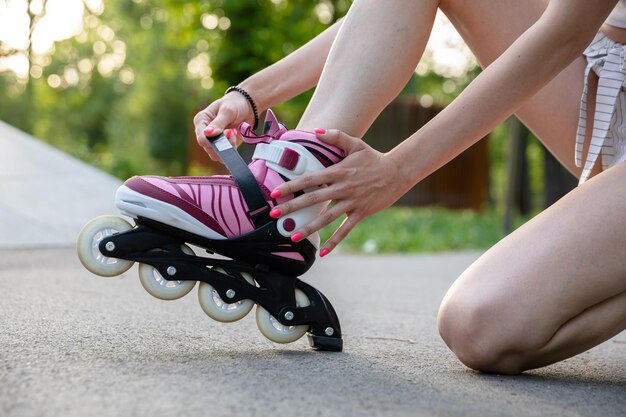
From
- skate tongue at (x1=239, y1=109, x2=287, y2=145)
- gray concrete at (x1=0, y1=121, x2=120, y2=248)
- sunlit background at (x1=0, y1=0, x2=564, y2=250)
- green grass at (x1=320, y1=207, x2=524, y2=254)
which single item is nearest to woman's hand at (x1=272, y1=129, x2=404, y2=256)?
skate tongue at (x1=239, y1=109, x2=287, y2=145)

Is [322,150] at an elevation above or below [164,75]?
below

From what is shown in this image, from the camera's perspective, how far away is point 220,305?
1578 millimetres

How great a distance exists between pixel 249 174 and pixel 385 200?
260 millimetres

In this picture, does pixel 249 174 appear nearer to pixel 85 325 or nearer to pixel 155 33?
pixel 85 325

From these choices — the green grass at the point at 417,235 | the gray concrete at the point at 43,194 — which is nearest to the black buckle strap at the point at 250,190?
the gray concrete at the point at 43,194

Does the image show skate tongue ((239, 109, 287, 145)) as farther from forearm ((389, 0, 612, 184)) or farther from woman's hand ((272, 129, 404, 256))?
forearm ((389, 0, 612, 184))

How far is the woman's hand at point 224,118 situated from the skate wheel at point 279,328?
33 centimetres

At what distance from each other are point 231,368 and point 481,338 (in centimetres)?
48

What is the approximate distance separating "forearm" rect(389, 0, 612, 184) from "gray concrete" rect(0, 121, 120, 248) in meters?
3.07

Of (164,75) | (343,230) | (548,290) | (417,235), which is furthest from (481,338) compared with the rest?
(164,75)

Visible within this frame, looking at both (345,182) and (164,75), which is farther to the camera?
(164,75)

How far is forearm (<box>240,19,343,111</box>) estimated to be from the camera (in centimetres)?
190

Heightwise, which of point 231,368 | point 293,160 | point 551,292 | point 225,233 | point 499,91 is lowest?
point 231,368

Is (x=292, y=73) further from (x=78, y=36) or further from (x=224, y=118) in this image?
(x=78, y=36)
